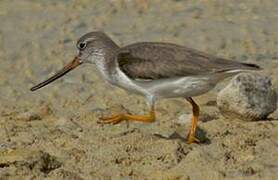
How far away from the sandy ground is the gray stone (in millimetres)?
119

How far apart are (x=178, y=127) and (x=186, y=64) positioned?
0.91 m

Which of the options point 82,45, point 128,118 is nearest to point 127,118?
point 128,118

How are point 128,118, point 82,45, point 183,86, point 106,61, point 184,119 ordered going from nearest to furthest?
point 183,86
point 128,118
point 106,61
point 184,119
point 82,45

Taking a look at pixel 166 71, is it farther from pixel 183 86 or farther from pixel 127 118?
pixel 127 118

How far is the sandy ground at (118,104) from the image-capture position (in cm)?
725

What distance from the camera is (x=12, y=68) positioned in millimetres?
10844

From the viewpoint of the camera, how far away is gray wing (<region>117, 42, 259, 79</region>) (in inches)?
312

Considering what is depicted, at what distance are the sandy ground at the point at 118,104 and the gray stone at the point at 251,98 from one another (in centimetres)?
12

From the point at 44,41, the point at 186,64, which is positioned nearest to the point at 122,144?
the point at 186,64

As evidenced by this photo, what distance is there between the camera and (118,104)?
9.62m

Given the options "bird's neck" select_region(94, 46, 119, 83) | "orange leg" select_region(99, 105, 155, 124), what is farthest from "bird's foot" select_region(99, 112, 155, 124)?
"bird's neck" select_region(94, 46, 119, 83)

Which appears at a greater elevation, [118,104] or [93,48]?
[93,48]

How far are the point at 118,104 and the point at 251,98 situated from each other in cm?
181

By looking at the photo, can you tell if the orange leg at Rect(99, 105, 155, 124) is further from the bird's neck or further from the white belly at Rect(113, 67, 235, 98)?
the bird's neck
